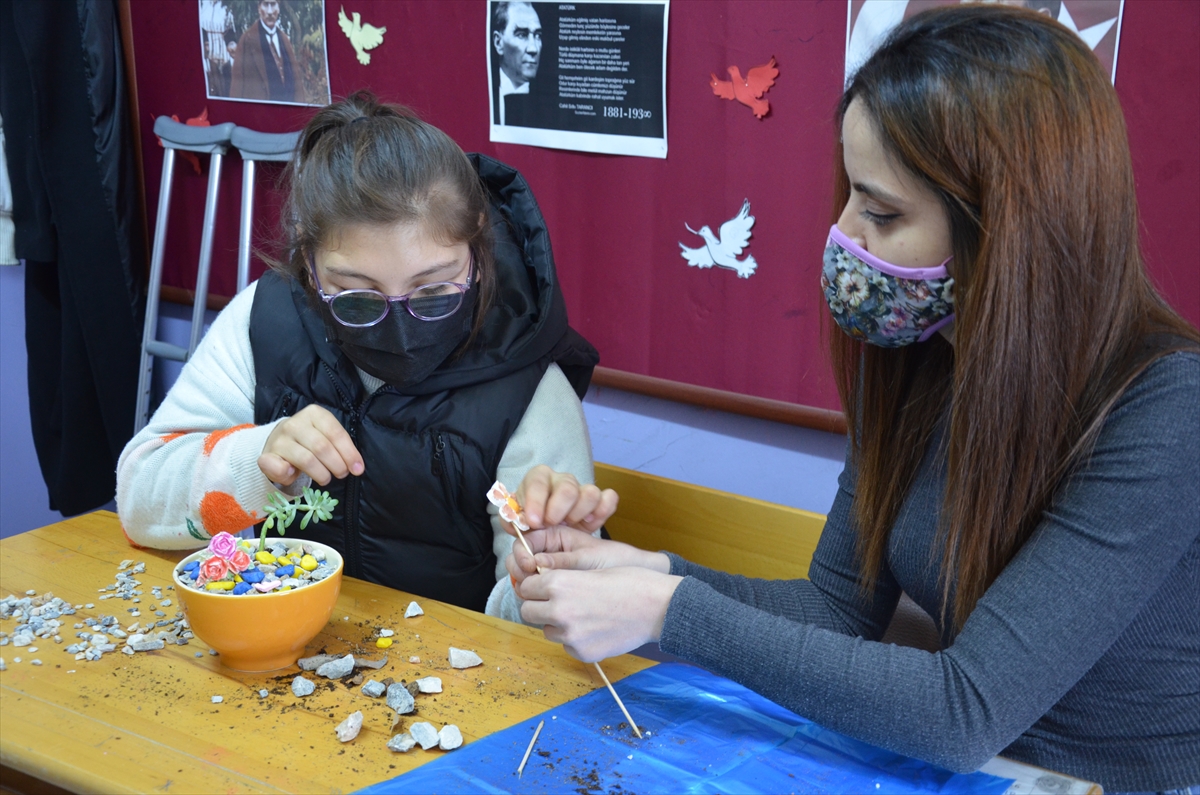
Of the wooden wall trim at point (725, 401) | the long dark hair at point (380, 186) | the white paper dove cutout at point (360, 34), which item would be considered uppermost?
the white paper dove cutout at point (360, 34)

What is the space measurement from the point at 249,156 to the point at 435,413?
1443 millimetres

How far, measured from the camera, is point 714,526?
1.67 metres

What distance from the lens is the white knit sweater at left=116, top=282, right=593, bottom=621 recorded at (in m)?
1.45

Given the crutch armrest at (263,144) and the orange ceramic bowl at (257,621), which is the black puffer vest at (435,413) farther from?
the crutch armrest at (263,144)

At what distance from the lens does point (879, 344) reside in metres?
1.19

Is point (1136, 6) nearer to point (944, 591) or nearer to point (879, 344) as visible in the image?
point (879, 344)

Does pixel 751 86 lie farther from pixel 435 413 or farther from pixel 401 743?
pixel 401 743

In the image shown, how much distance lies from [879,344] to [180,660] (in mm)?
851

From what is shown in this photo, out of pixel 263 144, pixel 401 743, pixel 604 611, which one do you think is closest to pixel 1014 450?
pixel 604 611

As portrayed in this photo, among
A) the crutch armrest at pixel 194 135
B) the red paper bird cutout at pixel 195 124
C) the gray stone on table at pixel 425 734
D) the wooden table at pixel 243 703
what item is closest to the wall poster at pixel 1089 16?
the wooden table at pixel 243 703

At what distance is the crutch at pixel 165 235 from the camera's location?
2.78m

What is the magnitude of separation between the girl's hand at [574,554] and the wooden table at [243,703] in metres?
0.09

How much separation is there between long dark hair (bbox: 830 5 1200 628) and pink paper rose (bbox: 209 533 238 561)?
77 centimetres

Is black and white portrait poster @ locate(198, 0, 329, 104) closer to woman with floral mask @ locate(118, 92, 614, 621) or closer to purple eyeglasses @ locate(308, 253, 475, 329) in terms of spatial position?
woman with floral mask @ locate(118, 92, 614, 621)
